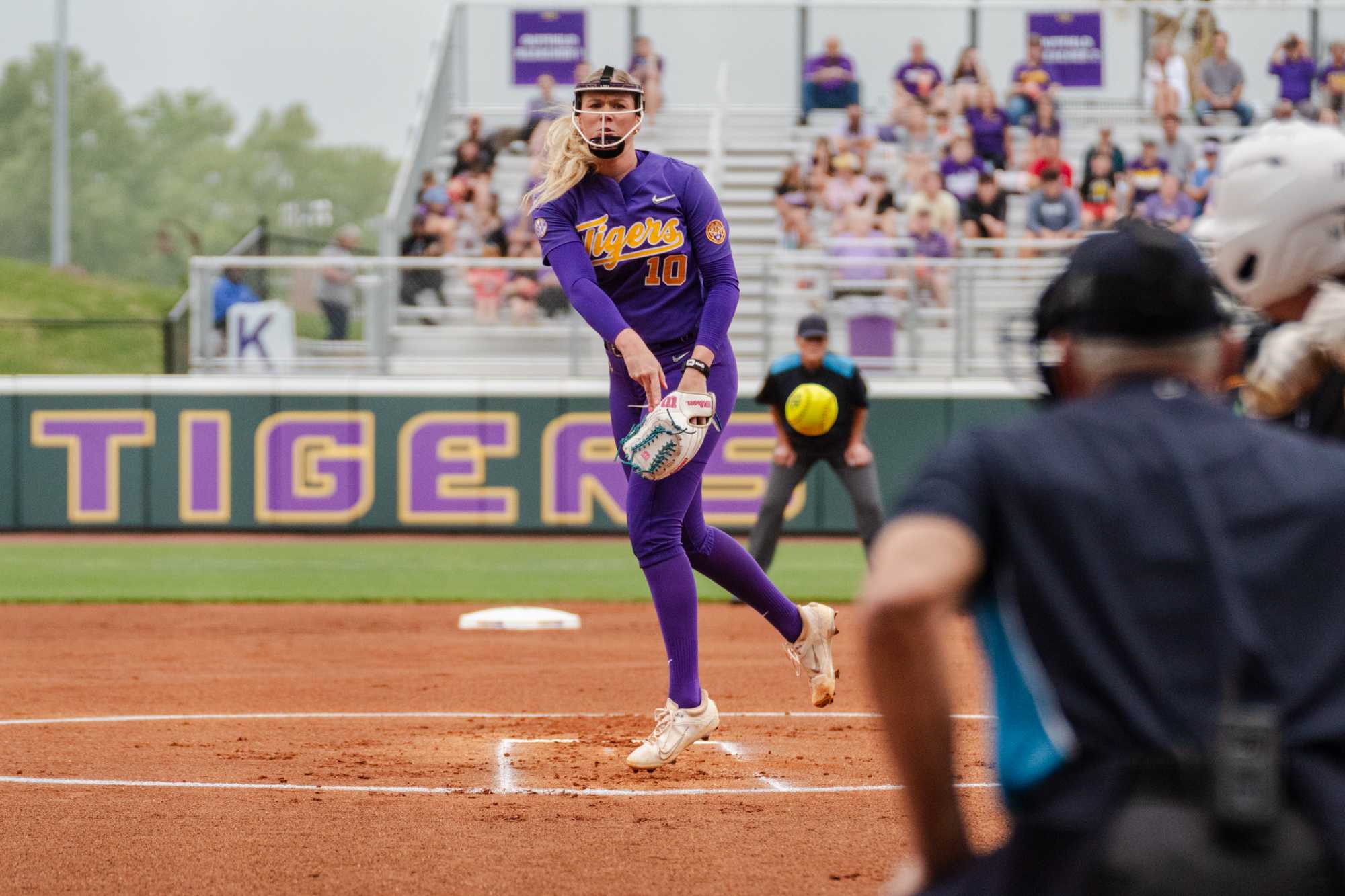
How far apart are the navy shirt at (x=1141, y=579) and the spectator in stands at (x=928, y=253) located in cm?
1671

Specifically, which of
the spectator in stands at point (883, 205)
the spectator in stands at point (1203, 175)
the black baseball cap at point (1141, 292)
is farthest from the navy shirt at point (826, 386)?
the black baseball cap at point (1141, 292)

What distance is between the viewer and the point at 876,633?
2223 millimetres

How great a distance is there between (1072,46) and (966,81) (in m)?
2.42

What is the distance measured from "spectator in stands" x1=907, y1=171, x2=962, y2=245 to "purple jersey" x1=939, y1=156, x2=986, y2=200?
1.33m

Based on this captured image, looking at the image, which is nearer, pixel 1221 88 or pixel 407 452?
pixel 407 452

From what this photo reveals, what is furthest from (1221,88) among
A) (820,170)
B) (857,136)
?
(820,170)

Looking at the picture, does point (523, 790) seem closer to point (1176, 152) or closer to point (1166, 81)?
point (1176, 152)

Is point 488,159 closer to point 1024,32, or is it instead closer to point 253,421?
point 253,421

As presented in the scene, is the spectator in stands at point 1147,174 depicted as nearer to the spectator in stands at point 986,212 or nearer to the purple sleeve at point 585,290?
the spectator in stands at point 986,212

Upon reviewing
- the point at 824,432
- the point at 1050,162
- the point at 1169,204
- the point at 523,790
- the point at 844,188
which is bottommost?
the point at 523,790

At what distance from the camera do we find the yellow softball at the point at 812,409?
13.0 meters

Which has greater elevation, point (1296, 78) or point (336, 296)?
point (1296, 78)

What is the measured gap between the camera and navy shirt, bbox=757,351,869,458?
Answer: 13289 millimetres

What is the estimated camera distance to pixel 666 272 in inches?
260
